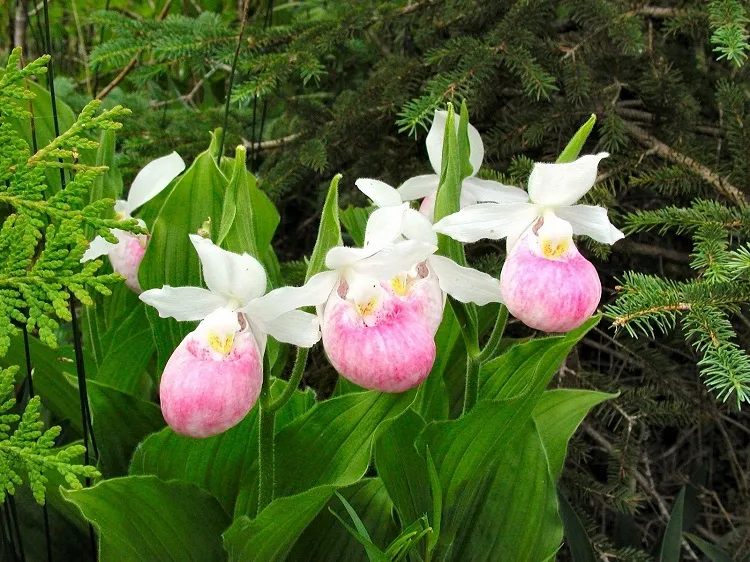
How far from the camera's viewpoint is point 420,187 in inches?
52.3

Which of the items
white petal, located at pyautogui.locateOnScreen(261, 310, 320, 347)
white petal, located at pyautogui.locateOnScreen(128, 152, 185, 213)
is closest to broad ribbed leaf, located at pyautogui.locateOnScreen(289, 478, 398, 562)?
white petal, located at pyautogui.locateOnScreen(261, 310, 320, 347)

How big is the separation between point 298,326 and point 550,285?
1.06 feet

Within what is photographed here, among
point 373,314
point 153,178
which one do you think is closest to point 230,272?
point 373,314

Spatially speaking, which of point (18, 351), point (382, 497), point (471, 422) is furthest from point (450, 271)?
point (18, 351)

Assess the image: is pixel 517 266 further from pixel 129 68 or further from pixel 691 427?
pixel 129 68

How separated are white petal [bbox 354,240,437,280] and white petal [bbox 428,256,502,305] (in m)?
0.08

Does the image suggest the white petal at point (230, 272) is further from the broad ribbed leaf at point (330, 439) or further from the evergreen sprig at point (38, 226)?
the broad ribbed leaf at point (330, 439)

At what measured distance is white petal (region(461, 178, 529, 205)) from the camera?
3.99 feet

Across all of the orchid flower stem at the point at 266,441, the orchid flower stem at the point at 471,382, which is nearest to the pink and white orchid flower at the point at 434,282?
the orchid flower stem at the point at 471,382

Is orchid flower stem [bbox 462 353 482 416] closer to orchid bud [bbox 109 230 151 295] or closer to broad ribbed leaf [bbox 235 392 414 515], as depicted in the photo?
broad ribbed leaf [bbox 235 392 414 515]

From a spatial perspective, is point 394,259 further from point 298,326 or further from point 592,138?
point 592,138

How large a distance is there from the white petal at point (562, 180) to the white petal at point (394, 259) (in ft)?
0.64

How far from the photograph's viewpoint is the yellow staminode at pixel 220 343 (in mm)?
917

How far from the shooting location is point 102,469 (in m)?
1.26
